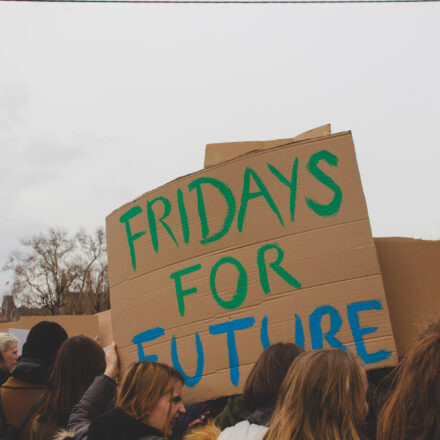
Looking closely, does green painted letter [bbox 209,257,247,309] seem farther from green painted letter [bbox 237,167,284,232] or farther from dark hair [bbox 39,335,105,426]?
dark hair [bbox 39,335,105,426]

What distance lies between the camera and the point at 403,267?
224 cm

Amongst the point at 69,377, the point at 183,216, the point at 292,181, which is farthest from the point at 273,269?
the point at 69,377

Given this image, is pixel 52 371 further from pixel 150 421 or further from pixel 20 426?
pixel 150 421

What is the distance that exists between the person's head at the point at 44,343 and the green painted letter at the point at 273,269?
1.08 metres

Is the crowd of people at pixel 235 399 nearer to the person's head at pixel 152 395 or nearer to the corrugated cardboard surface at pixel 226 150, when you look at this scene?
the person's head at pixel 152 395

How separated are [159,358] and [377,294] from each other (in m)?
0.98

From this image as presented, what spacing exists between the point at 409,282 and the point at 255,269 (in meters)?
0.64

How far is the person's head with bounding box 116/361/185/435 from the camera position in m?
1.79

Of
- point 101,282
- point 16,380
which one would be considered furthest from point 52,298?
point 16,380

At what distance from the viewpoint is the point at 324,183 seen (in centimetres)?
219

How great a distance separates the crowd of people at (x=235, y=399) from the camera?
1271mm

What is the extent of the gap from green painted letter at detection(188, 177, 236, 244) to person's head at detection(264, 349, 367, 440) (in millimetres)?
906

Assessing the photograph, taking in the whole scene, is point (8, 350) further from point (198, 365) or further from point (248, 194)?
point (248, 194)

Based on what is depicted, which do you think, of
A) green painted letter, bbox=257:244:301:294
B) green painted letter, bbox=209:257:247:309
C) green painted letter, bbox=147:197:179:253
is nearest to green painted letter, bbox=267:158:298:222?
green painted letter, bbox=257:244:301:294
